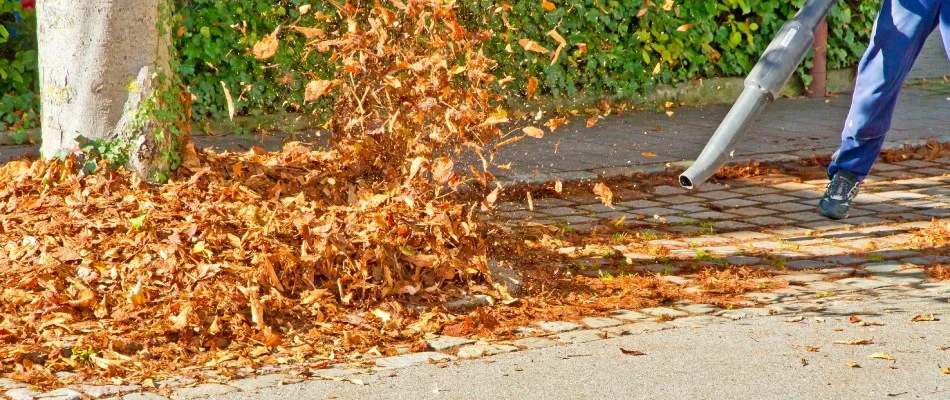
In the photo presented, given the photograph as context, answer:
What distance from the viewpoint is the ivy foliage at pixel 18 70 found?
8820 millimetres

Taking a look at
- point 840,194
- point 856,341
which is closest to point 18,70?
point 840,194

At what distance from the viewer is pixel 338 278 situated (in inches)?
193

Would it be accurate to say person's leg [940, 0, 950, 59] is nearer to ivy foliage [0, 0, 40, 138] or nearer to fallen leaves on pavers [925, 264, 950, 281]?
fallen leaves on pavers [925, 264, 950, 281]

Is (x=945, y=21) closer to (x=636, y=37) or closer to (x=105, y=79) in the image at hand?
(x=105, y=79)

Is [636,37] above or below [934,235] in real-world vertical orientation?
above

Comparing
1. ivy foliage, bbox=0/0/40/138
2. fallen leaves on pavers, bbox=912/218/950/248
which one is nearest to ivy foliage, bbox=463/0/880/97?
ivy foliage, bbox=0/0/40/138

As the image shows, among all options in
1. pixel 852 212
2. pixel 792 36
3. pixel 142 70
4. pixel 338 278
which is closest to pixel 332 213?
pixel 338 278

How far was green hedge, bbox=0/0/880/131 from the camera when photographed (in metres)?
9.09

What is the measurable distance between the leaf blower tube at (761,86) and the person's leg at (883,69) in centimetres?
107

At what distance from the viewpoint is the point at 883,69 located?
20.8 ft

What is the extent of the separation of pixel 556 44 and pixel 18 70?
4.25 metres

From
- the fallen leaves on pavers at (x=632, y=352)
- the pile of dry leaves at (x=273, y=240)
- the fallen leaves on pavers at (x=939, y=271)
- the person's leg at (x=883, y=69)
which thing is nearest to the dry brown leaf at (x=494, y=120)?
the pile of dry leaves at (x=273, y=240)

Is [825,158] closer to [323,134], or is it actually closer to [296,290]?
[323,134]

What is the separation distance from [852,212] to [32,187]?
428 centimetres
